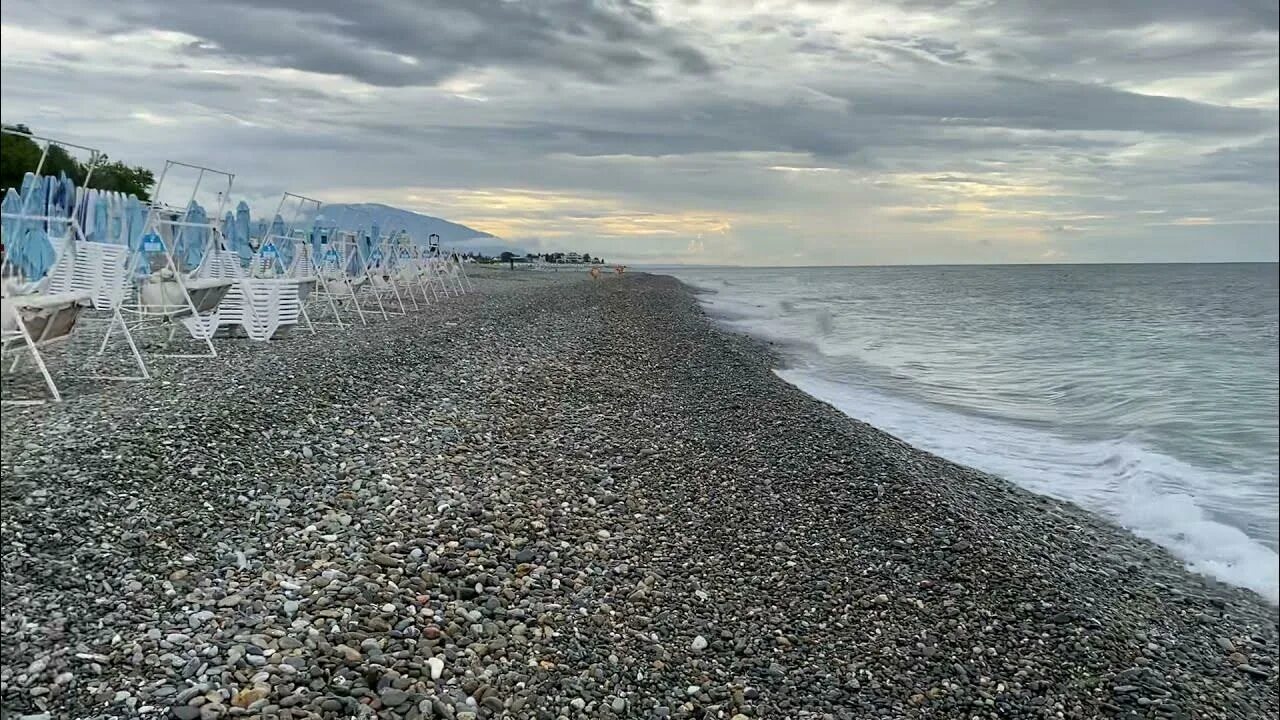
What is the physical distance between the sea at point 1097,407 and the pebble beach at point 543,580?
992mm

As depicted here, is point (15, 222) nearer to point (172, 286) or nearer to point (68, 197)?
point (68, 197)

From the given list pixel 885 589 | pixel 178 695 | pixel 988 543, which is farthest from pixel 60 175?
pixel 988 543

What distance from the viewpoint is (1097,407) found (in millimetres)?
12539

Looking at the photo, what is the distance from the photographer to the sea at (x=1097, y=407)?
22.7 feet

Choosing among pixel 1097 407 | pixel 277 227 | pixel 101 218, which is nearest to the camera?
pixel 101 218

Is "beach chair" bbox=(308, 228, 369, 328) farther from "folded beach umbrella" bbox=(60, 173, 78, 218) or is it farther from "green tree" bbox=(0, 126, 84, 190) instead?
"green tree" bbox=(0, 126, 84, 190)

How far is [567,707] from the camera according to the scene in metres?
2.94

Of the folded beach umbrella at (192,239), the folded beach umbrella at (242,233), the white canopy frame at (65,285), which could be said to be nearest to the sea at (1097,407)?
the white canopy frame at (65,285)

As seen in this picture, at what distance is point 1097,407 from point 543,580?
10973 millimetres

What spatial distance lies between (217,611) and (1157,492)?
7144 millimetres

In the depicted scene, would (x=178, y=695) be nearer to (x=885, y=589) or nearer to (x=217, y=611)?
(x=217, y=611)

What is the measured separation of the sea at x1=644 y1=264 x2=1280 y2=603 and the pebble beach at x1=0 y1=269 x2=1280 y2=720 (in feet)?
3.25

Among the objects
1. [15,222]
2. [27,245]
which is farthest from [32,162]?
[15,222]

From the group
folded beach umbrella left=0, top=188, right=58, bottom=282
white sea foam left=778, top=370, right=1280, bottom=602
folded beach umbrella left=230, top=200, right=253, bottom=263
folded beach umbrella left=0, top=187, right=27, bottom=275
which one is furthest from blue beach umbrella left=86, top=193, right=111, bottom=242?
white sea foam left=778, top=370, right=1280, bottom=602
